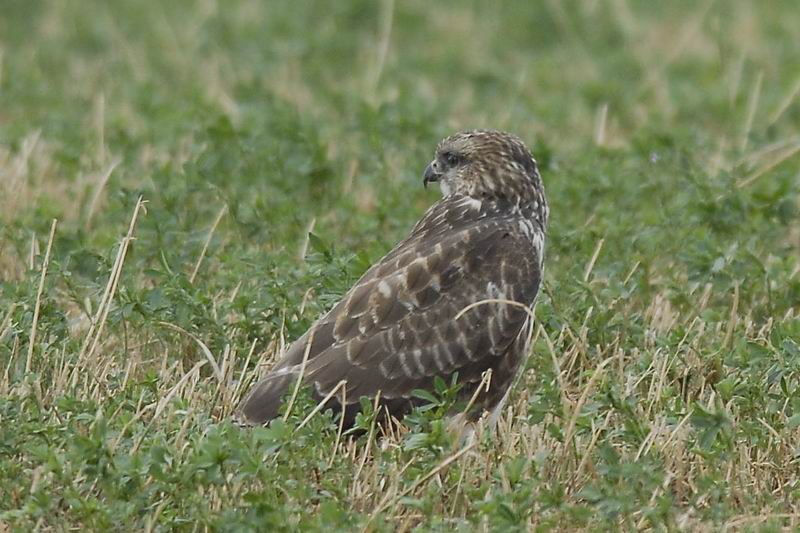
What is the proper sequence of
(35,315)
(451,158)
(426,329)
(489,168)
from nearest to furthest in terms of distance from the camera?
1. (426,329)
2. (35,315)
3. (489,168)
4. (451,158)

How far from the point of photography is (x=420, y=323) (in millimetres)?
6992

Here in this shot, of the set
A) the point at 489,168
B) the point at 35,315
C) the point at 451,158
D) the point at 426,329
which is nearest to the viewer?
the point at 426,329

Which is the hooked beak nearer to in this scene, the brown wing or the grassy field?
the grassy field

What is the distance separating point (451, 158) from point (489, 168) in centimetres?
29

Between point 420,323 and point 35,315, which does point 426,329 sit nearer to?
point 420,323

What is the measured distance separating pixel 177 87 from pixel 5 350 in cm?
630

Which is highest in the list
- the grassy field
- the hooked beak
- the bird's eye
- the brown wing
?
the bird's eye

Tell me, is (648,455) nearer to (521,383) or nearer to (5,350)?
(521,383)

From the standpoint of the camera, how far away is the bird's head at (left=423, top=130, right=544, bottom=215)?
24.9 ft

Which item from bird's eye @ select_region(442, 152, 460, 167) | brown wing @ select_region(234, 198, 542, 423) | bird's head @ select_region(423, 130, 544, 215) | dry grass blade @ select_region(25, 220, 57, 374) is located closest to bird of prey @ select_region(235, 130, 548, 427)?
brown wing @ select_region(234, 198, 542, 423)

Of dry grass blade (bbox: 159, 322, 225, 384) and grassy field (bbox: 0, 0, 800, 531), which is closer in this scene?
grassy field (bbox: 0, 0, 800, 531)

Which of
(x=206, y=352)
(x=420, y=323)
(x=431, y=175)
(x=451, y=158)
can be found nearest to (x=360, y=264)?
(x=431, y=175)

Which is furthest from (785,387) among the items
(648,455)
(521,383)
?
(521,383)

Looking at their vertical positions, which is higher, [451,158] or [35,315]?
[451,158]
